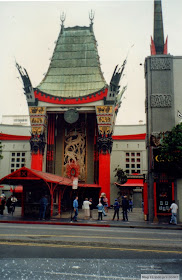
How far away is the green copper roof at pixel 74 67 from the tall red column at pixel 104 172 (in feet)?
28.8

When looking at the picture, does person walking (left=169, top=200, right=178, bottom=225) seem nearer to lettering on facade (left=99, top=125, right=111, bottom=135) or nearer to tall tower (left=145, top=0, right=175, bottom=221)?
tall tower (left=145, top=0, right=175, bottom=221)

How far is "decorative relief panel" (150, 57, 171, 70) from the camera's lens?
23375 mm

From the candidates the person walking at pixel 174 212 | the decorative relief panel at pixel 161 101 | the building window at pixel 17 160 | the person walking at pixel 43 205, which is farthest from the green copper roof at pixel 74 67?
the person walking at pixel 174 212

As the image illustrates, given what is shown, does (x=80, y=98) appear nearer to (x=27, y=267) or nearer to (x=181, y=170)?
(x=181, y=170)

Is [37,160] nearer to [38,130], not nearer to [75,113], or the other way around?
[38,130]

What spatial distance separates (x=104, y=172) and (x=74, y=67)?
15.5 meters

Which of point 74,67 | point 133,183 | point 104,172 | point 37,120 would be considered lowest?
point 133,183

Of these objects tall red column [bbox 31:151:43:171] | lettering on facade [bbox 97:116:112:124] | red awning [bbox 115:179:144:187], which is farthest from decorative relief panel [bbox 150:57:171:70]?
tall red column [bbox 31:151:43:171]

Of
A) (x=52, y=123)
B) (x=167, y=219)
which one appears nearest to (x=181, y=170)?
(x=167, y=219)

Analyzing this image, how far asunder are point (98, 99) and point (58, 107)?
526cm

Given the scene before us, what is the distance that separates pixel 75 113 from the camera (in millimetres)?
38938

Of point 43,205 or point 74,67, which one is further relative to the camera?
point 74,67

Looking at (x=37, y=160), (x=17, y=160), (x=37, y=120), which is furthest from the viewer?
(x=17, y=160)

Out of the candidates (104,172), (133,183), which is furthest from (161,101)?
(104,172)
